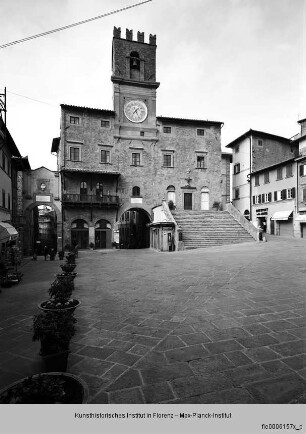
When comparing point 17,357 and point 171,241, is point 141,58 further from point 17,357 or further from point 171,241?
point 17,357

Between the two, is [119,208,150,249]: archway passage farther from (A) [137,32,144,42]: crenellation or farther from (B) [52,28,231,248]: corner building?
(A) [137,32,144,42]: crenellation

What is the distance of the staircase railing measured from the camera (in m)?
24.2

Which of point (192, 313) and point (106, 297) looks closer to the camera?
point (192, 313)

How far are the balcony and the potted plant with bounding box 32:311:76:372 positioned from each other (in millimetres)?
24531

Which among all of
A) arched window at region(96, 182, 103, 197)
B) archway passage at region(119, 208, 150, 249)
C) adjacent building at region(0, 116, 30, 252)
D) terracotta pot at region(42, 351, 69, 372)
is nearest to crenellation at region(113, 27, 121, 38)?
arched window at region(96, 182, 103, 197)

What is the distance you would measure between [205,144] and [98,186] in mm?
15057

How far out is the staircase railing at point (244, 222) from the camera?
24191 mm

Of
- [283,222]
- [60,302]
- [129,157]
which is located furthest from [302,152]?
[60,302]

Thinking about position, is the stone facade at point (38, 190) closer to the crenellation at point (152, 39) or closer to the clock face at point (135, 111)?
the clock face at point (135, 111)

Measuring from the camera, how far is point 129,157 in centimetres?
3066

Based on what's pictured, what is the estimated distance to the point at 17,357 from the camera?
14.1ft

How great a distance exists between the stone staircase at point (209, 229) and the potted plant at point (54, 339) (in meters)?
18.3

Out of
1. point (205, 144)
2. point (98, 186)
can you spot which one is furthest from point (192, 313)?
point (205, 144)
